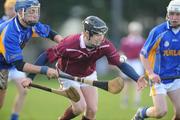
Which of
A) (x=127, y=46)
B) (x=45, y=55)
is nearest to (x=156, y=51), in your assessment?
(x=45, y=55)

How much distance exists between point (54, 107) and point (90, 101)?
16.6ft

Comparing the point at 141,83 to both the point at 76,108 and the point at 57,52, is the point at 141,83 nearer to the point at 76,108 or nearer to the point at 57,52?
the point at 76,108

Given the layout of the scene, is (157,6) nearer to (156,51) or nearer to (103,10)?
(103,10)

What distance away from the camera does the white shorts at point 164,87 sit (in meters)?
10.4

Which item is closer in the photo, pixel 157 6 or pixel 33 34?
pixel 33 34

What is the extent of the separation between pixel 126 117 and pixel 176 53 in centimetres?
352

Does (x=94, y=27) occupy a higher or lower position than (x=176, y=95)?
higher

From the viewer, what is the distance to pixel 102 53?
10.3 metres

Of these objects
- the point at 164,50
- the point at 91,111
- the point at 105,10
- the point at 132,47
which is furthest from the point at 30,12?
the point at 105,10

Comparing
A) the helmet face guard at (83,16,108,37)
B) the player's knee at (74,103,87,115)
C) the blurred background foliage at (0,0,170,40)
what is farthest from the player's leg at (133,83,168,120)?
the blurred background foliage at (0,0,170,40)

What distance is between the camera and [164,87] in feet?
34.1

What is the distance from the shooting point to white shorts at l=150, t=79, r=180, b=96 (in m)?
10.4

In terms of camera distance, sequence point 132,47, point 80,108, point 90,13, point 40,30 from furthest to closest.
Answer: point 90,13
point 132,47
point 40,30
point 80,108

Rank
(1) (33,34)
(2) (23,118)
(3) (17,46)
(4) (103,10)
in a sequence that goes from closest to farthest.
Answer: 1. (3) (17,46)
2. (1) (33,34)
3. (2) (23,118)
4. (4) (103,10)
